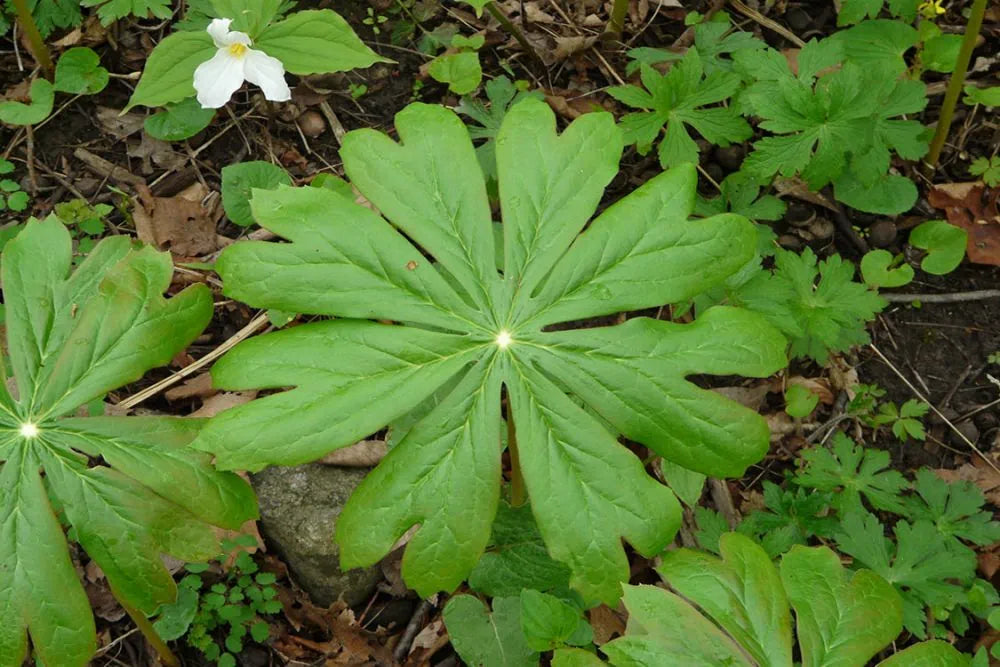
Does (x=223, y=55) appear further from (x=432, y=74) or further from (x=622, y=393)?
(x=622, y=393)

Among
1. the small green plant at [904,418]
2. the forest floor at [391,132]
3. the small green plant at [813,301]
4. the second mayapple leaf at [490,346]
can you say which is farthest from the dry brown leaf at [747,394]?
the second mayapple leaf at [490,346]

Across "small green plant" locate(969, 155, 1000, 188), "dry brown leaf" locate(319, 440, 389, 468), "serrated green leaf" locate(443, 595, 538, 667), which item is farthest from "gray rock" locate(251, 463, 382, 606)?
"small green plant" locate(969, 155, 1000, 188)

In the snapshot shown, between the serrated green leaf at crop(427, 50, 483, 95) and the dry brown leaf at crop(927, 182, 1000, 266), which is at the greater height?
the serrated green leaf at crop(427, 50, 483, 95)

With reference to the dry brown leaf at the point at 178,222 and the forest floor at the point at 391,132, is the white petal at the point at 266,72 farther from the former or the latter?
the dry brown leaf at the point at 178,222

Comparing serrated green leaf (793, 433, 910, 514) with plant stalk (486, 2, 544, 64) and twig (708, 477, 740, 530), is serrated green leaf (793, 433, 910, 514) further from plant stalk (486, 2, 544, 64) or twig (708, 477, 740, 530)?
plant stalk (486, 2, 544, 64)

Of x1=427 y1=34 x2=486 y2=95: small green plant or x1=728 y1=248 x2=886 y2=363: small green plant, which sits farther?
x1=427 y1=34 x2=486 y2=95: small green plant

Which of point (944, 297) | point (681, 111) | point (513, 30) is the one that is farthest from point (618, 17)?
point (944, 297)
